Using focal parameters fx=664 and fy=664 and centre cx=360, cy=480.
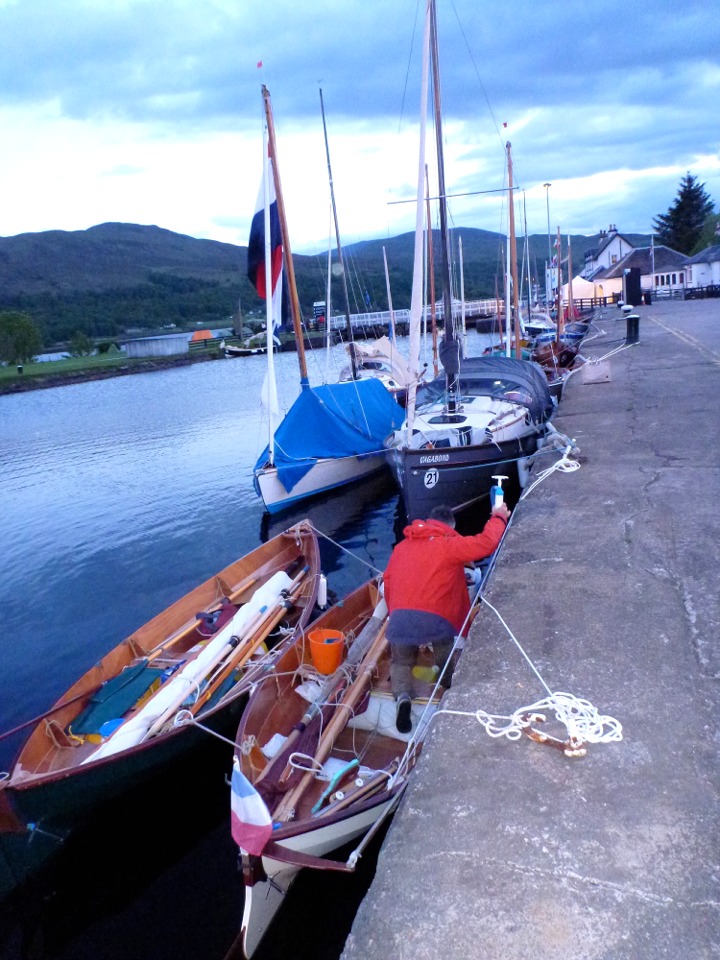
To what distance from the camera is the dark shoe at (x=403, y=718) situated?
5.38m

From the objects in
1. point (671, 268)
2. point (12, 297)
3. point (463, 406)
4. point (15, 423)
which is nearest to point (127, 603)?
point (463, 406)

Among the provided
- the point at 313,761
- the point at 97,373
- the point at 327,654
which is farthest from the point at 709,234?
the point at 313,761

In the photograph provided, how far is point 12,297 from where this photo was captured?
461 feet

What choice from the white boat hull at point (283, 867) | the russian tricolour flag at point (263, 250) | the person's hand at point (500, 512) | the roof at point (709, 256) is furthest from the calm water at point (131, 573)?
the roof at point (709, 256)

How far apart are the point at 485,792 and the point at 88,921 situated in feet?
14.4

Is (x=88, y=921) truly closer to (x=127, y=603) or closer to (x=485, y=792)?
(x=485, y=792)

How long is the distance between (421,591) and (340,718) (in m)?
1.37

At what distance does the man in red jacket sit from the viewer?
5402mm

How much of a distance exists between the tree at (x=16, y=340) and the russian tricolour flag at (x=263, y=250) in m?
72.2

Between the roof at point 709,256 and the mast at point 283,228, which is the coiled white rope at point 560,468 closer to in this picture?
the mast at point 283,228

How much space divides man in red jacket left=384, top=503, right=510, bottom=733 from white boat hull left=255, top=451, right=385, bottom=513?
10.4m

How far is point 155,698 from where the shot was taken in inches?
265

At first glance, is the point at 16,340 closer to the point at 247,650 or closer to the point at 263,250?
the point at 263,250

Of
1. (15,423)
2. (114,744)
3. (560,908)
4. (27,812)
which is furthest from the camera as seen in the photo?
(15,423)
